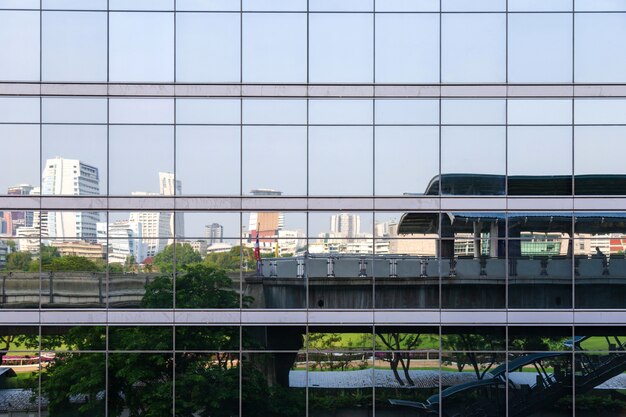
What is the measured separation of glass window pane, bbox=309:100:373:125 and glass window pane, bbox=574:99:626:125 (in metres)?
6.31

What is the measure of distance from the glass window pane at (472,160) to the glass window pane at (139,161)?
8.28 m

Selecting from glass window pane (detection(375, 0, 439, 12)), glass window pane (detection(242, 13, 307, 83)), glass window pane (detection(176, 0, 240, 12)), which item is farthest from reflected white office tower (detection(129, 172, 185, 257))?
glass window pane (detection(375, 0, 439, 12))

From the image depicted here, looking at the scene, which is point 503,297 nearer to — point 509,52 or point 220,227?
point 509,52

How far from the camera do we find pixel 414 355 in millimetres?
21484

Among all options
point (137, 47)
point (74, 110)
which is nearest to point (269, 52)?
point (137, 47)

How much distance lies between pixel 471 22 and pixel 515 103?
2779mm

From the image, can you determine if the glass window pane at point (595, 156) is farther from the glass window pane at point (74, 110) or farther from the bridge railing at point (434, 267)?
the glass window pane at point (74, 110)

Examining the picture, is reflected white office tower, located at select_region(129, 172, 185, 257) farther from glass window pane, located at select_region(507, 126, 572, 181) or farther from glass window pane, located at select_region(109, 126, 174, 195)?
glass window pane, located at select_region(507, 126, 572, 181)

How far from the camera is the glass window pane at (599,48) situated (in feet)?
71.3

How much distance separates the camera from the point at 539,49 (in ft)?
71.2

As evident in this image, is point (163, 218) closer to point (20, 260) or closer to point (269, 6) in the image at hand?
point (20, 260)

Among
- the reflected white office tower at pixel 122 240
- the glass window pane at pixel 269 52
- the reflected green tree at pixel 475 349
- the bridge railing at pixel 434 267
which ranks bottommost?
the reflected green tree at pixel 475 349

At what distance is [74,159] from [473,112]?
1204 cm

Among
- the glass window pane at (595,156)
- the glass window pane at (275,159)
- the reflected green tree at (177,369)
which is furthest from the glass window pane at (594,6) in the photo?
the reflected green tree at (177,369)
